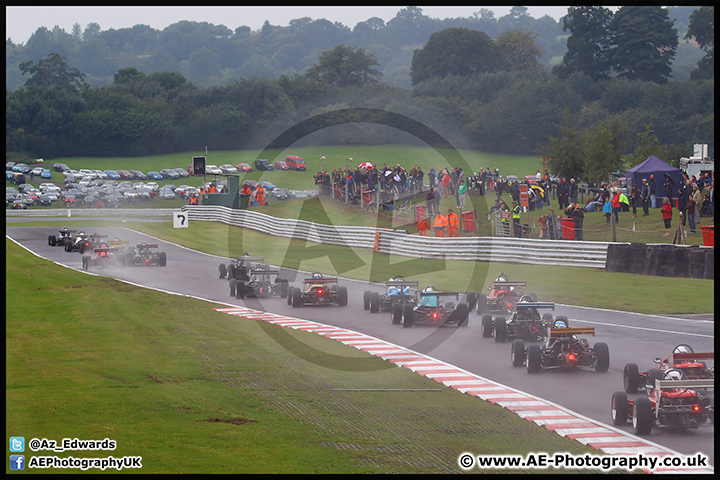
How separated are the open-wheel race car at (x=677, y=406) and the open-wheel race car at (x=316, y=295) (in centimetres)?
1403

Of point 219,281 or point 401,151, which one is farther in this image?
point 401,151

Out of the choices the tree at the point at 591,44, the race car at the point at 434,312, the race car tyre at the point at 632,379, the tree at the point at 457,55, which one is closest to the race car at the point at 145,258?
the race car at the point at 434,312

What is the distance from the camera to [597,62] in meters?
111

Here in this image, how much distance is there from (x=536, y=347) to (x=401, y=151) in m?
72.6

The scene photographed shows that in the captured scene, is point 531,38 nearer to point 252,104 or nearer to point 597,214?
point 252,104

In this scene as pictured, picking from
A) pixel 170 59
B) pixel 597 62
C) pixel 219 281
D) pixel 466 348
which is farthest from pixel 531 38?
pixel 466 348

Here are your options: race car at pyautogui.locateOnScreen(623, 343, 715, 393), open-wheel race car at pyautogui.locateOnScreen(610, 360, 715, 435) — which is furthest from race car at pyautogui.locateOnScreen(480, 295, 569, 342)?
open-wheel race car at pyautogui.locateOnScreen(610, 360, 715, 435)

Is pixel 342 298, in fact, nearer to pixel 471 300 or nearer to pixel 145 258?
pixel 471 300

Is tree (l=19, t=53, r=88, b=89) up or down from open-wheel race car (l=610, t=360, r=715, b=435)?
up

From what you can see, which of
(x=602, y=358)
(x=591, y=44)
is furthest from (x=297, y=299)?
(x=591, y=44)

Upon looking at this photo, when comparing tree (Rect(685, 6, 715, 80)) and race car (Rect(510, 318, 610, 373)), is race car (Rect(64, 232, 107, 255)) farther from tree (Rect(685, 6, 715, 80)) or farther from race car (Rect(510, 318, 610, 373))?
tree (Rect(685, 6, 715, 80))

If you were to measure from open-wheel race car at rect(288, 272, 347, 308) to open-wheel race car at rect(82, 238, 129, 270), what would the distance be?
40.7 feet

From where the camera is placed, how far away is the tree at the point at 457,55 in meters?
121

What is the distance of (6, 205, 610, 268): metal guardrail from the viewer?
102 ft
